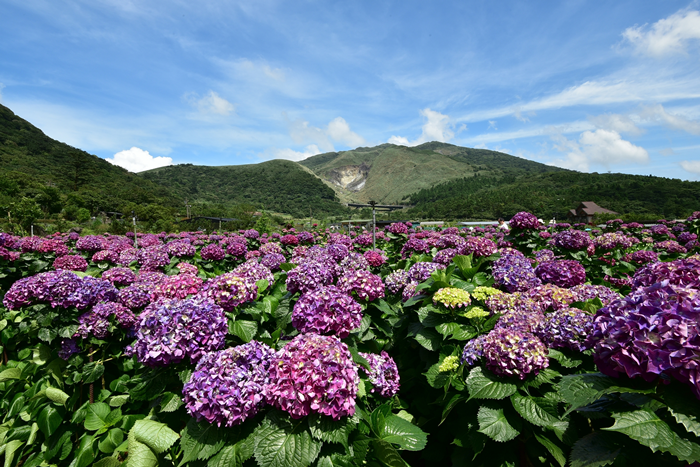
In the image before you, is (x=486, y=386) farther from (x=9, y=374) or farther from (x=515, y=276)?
(x=9, y=374)

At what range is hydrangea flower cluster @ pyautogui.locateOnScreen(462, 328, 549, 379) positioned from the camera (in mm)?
1950

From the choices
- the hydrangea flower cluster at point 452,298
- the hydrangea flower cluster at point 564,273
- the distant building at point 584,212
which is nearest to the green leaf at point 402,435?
the hydrangea flower cluster at point 452,298

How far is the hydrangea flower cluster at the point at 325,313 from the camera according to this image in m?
2.28

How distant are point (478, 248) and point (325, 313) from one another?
2.69 m

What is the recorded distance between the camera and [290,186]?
18012 centimetres

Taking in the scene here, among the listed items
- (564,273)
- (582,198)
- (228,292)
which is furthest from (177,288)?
(582,198)

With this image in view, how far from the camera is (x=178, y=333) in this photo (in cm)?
213

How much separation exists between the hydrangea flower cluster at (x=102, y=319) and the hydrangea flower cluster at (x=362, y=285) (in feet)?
7.41

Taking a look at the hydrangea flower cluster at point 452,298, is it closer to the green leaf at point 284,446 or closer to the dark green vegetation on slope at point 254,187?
the green leaf at point 284,446

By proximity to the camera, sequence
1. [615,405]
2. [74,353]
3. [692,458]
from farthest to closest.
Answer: [74,353] < [615,405] < [692,458]

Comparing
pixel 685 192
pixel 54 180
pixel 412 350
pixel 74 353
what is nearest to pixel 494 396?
pixel 412 350

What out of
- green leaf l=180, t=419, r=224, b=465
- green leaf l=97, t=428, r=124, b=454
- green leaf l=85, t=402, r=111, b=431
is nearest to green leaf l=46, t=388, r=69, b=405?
green leaf l=85, t=402, r=111, b=431

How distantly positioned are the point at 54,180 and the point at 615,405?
108 metres

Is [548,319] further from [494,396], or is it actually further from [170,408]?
[170,408]
